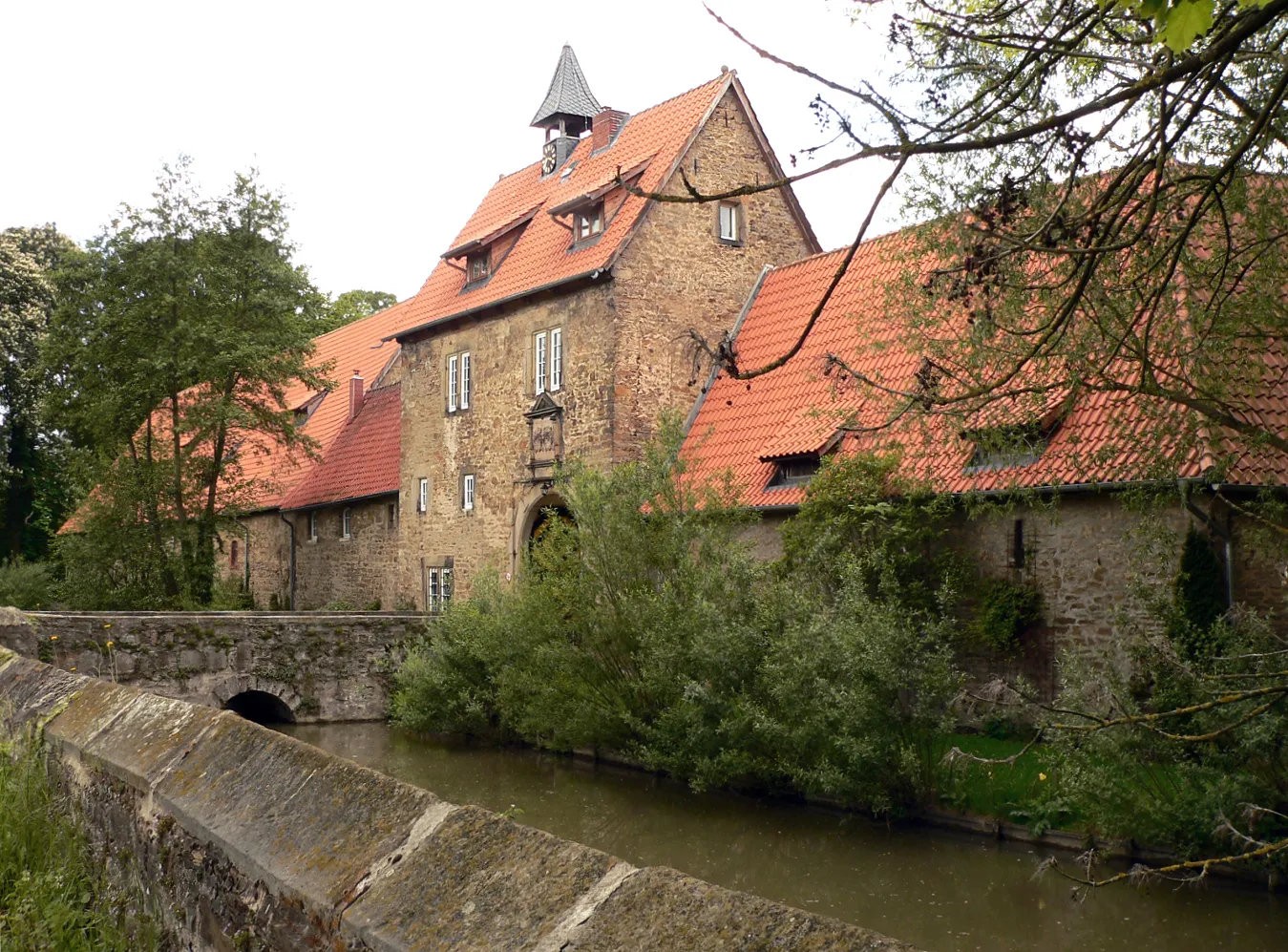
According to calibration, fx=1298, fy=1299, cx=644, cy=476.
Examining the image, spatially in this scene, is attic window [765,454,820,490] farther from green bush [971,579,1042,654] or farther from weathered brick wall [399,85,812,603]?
weathered brick wall [399,85,812,603]

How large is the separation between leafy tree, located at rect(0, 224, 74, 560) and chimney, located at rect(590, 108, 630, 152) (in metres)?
15.2

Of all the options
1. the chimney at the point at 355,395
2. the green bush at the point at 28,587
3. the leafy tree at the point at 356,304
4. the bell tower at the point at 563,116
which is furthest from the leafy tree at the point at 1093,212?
the leafy tree at the point at 356,304

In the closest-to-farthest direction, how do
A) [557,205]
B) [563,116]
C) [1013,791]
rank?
1. [1013,791]
2. [557,205]
3. [563,116]

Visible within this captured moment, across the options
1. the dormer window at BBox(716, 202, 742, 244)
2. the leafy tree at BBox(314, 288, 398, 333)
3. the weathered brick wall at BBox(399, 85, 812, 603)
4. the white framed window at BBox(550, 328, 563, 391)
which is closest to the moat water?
the weathered brick wall at BBox(399, 85, 812, 603)

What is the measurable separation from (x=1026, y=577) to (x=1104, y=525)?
128 centimetres

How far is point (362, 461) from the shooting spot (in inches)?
1192

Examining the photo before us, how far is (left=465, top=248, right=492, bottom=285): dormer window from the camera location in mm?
26438

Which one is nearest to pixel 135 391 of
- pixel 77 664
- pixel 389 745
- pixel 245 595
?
pixel 245 595

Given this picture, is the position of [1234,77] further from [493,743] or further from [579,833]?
[493,743]

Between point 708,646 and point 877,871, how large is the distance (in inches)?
143

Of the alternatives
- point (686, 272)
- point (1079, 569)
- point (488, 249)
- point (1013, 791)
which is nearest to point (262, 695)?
point (488, 249)

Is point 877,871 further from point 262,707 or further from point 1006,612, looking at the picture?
point 262,707

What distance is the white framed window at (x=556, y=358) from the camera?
76.0 feet

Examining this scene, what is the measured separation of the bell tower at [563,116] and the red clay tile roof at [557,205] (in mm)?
466
